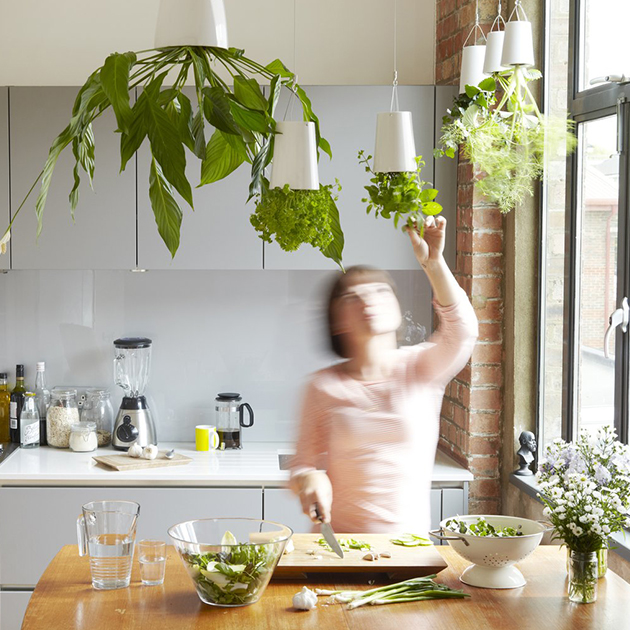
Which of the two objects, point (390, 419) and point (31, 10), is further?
point (31, 10)

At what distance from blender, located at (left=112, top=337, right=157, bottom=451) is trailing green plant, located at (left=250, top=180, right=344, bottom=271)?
2278 mm

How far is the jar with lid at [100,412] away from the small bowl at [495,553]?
2073 millimetres

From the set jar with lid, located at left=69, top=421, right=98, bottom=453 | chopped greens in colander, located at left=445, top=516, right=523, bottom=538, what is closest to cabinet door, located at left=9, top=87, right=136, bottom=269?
jar with lid, located at left=69, top=421, right=98, bottom=453

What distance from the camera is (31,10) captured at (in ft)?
12.2

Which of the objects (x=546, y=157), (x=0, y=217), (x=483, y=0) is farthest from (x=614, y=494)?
(x=0, y=217)

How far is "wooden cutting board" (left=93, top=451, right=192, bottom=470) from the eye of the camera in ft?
10.7

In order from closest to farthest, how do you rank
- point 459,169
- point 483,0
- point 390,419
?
point 390,419 < point 483,0 < point 459,169

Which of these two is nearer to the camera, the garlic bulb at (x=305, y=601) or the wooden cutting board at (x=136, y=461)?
the garlic bulb at (x=305, y=601)

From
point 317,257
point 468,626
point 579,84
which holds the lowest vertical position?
point 468,626

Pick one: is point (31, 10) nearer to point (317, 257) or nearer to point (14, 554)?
point (317, 257)

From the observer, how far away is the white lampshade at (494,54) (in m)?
2.46

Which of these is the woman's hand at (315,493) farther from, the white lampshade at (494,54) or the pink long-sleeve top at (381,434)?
the white lampshade at (494,54)

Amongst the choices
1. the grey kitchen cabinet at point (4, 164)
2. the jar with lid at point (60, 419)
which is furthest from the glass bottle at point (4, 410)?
the grey kitchen cabinet at point (4, 164)

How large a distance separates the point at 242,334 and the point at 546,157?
1.58 metres
